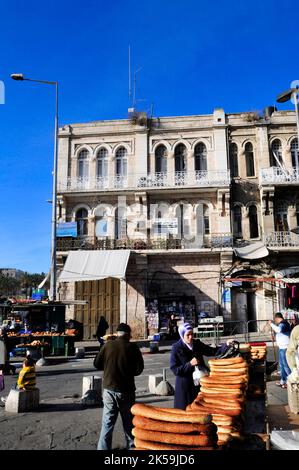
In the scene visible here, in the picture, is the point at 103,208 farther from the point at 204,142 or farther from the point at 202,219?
the point at 204,142

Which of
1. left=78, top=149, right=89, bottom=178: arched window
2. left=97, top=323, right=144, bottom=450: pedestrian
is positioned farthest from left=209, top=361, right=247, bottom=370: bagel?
left=78, top=149, right=89, bottom=178: arched window

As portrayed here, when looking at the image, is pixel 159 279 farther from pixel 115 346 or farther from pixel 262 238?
pixel 115 346

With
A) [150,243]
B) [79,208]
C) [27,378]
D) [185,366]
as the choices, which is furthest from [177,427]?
[79,208]

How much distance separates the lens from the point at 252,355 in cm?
760

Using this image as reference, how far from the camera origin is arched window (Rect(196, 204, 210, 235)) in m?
24.5

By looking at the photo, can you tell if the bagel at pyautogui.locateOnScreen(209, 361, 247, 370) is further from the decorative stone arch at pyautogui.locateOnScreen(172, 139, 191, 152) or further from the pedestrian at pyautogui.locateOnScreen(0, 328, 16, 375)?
the decorative stone arch at pyautogui.locateOnScreen(172, 139, 191, 152)

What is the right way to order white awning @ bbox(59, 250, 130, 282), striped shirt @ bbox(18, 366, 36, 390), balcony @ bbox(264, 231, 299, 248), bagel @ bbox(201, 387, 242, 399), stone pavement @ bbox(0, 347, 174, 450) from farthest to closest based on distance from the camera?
balcony @ bbox(264, 231, 299, 248), white awning @ bbox(59, 250, 130, 282), striped shirt @ bbox(18, 366, 36, 390), stone pavement @ bbox(0, 347, 174, 450), bagel @ bbox(201, 387, 242, 399)

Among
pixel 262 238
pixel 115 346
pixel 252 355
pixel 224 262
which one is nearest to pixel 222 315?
pixel 224 262

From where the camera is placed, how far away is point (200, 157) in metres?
25.8

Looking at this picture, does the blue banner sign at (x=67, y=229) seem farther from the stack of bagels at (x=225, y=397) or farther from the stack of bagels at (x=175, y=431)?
the stack of bagels at (x=175, y=431)

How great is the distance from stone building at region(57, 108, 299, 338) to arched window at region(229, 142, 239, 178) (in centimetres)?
7

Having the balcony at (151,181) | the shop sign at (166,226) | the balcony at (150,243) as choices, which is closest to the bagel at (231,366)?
the balcony at (150,243)

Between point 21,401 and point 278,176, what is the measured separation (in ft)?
67.8
